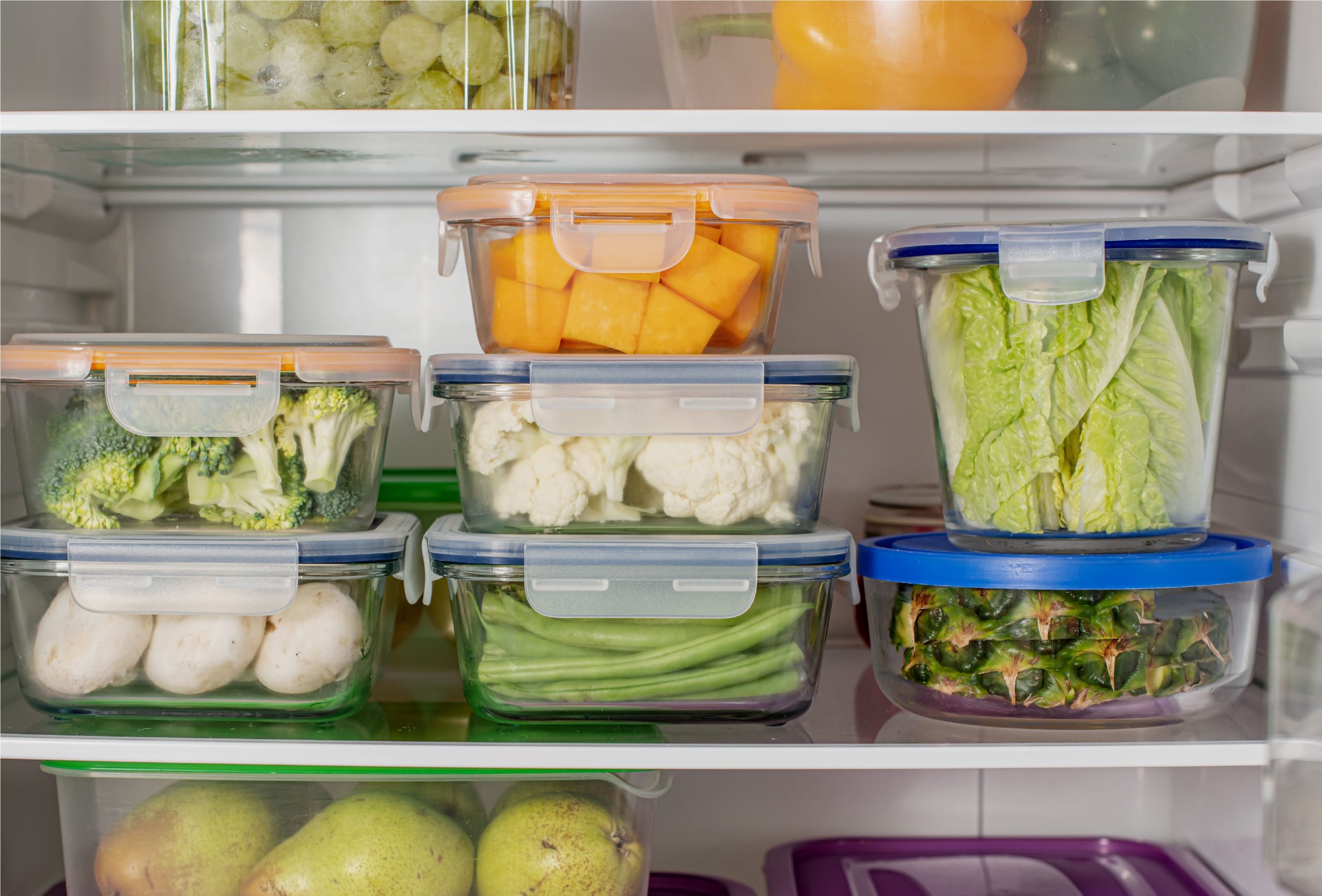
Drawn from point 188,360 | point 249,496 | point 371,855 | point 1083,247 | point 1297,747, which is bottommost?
point 371,855

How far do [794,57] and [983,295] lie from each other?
0.82 ft

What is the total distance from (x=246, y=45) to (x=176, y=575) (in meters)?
0.44

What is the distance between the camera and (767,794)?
130 centimetres

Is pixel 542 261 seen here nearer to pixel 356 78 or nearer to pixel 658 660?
pixel 356 78

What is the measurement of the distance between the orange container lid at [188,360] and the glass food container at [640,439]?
0.06 meters

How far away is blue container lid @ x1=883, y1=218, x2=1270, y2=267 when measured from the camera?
0.86 metres

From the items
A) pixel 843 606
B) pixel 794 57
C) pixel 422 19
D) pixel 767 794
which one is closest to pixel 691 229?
pixel 794 57

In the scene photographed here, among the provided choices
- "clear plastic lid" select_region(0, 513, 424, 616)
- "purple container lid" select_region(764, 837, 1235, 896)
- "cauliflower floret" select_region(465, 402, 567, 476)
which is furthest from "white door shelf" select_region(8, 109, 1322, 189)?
"purple container lid" select_region(764, 837, 1235, 896)

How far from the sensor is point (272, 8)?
0.91 metres

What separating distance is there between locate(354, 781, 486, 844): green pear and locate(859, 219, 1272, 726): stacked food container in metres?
0.39

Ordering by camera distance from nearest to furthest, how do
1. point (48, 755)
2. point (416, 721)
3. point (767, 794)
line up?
point (48, 755) → point (416, 721) → point (767, 794)

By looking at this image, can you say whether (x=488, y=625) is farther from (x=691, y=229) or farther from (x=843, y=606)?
(x=843, y=606)

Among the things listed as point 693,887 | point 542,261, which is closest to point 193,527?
point 542,261

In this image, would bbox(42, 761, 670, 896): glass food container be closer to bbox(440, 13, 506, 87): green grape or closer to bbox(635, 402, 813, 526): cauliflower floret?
bbox(635, 402, 813, 526): cauliflower floret
